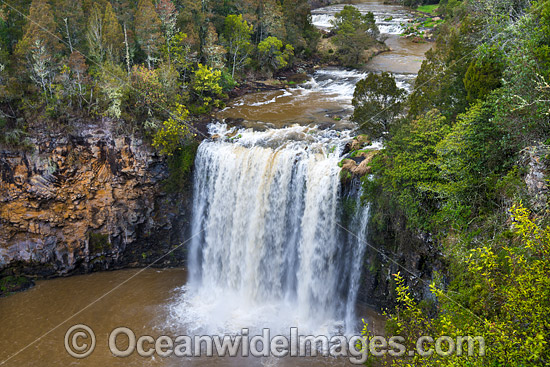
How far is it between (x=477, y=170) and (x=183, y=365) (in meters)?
13.4

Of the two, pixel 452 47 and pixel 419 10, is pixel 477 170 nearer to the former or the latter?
pixel 452 47

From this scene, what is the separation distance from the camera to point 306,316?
18.3 m

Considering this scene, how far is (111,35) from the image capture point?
23500 mm

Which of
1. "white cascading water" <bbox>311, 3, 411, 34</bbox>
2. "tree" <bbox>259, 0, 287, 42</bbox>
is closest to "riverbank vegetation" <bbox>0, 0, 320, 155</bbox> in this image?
"tree" <bbox>259, 0, 287, 42</bbox>

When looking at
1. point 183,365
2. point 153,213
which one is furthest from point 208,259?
point 183,365

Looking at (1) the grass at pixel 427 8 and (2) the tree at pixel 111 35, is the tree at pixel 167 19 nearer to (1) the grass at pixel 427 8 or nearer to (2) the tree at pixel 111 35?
(2) the tree at pixel 111 35

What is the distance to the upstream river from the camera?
17.5 metres

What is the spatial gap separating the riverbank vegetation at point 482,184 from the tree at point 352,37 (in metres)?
17.5

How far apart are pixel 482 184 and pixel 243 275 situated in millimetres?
12154

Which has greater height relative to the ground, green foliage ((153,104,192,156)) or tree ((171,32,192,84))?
tree ((171,32,192,84))

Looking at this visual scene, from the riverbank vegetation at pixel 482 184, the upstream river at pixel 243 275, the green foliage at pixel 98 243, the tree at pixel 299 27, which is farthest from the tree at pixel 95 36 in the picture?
the tree at pixel 299 27

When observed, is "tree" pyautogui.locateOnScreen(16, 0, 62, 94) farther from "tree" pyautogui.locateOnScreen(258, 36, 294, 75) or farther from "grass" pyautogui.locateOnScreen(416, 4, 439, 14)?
"grass" pyautogui.locateOnScreen(416, 4, 439, 14)

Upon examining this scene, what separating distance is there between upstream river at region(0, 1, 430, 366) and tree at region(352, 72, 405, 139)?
1389mm

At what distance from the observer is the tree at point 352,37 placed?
35.5 meters
